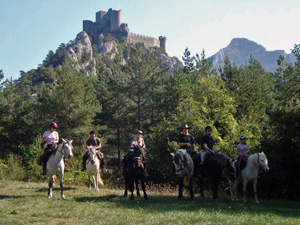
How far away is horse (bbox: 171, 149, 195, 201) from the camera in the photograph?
11.4m

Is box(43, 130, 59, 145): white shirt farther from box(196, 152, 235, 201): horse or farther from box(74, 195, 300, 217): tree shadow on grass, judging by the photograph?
box(196, 152, 235, 201): horse

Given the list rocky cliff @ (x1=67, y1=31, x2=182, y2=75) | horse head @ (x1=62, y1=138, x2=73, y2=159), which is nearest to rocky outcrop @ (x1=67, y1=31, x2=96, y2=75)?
rocky cliff @ (x1=67, y1=31, x2=182, y2=75)

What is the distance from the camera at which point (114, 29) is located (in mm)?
150875

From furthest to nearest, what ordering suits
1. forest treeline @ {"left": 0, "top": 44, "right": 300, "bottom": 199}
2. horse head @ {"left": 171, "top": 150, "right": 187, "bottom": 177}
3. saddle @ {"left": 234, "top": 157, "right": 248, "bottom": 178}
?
forest treeline @ {"left": 0, "top": 44, "right": 300, "bottom": 199} < saddle @ {"left": 234, "top": 157, "right": 248, "bottom": 178} < horse head @ {"left": 171, "top": 150, "right": 187, "bottom": 177}

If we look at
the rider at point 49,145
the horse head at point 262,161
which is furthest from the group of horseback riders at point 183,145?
the horse head at point 262,161

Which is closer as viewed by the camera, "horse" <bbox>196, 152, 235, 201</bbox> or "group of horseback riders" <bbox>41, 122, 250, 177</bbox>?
"group of horseback riders" <bbox>41, 122, 250, 177</bbox>

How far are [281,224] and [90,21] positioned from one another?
16349 cm

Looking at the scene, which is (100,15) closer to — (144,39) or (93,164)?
(144,39)

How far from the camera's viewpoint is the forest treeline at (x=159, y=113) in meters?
17.1

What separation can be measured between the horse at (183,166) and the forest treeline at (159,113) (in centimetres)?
663

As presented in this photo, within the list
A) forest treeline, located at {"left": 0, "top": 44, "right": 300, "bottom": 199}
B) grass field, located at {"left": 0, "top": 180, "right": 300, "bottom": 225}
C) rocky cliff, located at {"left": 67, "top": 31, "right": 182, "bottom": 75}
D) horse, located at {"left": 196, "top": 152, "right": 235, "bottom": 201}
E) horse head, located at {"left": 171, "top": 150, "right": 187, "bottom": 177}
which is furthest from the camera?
rocky cliff, located at {"left": 67, "top": 31, "right": 182, "bottom": 75}

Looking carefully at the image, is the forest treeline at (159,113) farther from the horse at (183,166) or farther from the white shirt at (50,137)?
the white shirt at (50,137)

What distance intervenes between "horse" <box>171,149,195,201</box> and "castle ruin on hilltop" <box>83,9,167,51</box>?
140m

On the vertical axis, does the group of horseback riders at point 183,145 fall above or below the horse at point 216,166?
above
